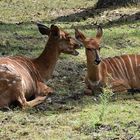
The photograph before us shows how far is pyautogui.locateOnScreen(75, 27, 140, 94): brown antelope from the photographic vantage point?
8.09 metres

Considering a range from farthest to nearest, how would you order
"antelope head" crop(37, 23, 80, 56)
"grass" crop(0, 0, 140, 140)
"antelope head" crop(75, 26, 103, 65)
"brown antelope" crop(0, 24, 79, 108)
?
"antelope head" crop(37, 23, 80, 56) < "antelope head" crop(75, 26, 103, 65) < "brown antelope" crop(0, 24, 79, 108) < "grass" crop(0, 0, 140, 140)

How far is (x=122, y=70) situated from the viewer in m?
8.66

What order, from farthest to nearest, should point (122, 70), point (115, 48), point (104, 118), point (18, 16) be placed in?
point (18, 16) < point (115, 48) < point (122, 70) < point (104, 118)

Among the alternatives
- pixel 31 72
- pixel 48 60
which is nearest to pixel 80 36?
pixel 48 60

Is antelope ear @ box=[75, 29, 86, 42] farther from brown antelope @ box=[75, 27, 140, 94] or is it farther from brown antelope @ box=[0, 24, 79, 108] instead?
brown antelope @ box=[0, 24, 79, 108]

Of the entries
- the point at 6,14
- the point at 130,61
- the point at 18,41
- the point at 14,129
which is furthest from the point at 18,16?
the point at 14,129

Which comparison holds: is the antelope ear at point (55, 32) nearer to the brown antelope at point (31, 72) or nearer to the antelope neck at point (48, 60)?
the brown antelope at point (31, 72)

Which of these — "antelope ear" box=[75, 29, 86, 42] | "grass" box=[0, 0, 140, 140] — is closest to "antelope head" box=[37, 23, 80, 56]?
"antelope ear" box=[75, 29, 86, 42]

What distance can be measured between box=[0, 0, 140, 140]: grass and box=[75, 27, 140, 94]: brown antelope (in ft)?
1.06

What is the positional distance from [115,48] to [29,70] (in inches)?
150

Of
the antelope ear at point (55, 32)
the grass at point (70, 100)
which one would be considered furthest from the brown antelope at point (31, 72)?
the grass at point (70, 100)

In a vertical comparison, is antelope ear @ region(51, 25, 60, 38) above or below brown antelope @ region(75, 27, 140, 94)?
above

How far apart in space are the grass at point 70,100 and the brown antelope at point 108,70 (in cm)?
32

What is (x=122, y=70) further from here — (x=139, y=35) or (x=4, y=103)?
(x=139, y=35)
